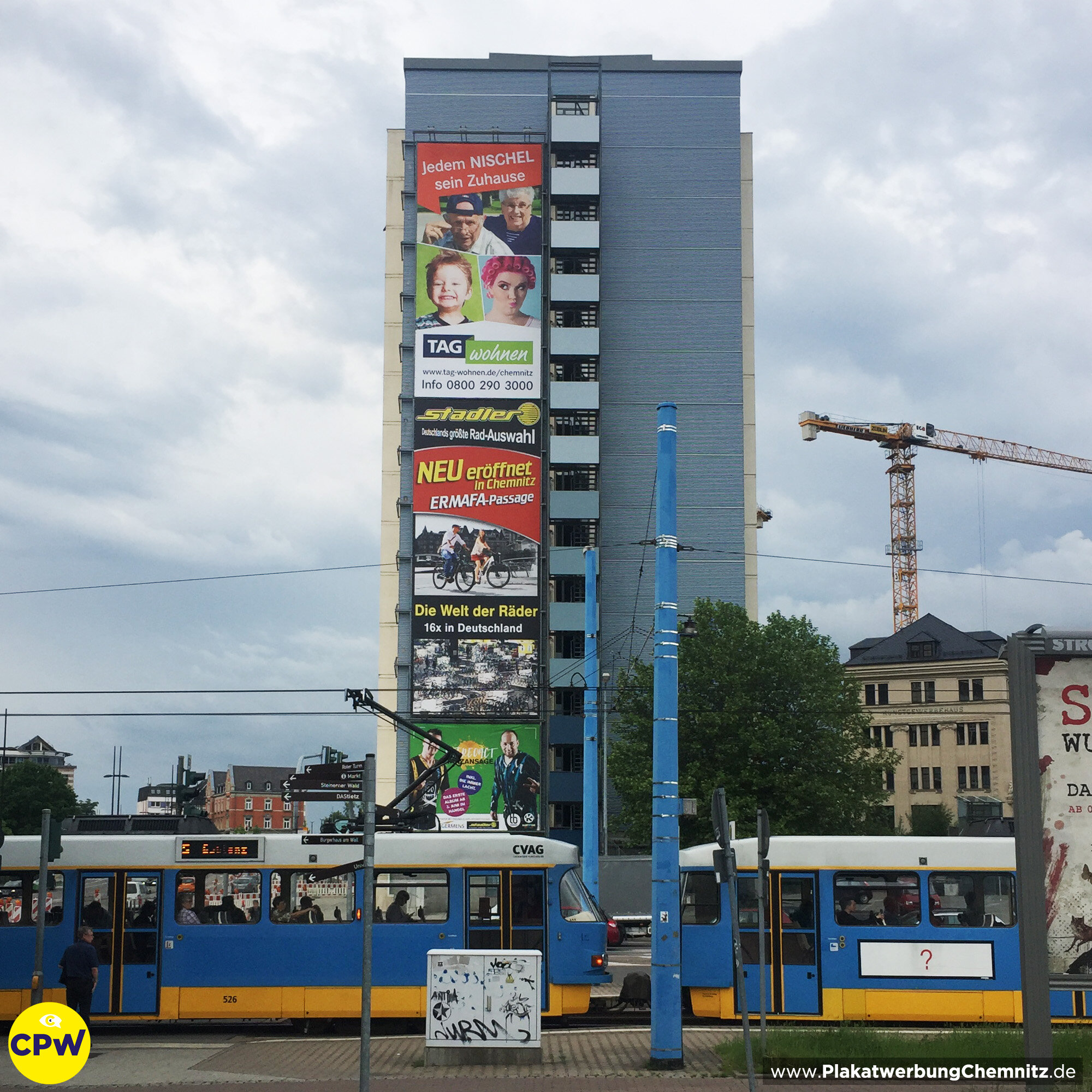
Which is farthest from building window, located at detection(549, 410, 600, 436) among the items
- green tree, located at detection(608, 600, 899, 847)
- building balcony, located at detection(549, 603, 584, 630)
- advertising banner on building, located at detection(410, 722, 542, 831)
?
green tree, located at detection(608, 600, 899, 847)

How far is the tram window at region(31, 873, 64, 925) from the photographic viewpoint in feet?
67.8

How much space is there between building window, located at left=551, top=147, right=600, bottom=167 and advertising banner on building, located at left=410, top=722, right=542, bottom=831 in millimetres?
28013

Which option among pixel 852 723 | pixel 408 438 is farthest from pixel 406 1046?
pixel 408 438

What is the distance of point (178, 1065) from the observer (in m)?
17.5

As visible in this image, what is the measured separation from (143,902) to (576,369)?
4954 cm

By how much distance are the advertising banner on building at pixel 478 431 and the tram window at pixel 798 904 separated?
40.5 metres

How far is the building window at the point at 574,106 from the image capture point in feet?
229

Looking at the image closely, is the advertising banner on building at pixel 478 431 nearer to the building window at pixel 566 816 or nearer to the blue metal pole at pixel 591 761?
the building window at pixel 566 816

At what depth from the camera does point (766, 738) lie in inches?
1842

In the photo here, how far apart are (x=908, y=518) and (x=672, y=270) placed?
6924 cm

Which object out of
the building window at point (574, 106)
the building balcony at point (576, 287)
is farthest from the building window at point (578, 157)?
the building balcony at point (576, 287)

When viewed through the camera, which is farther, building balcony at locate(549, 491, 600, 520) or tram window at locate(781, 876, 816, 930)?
building balcony at locate(549, 491, 600, 520)

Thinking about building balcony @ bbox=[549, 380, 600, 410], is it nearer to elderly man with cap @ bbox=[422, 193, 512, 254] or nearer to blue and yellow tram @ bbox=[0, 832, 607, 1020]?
elderly man with cap @ bbox=[422, 193, 512, 254]

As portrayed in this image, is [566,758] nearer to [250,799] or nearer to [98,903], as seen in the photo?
[98,903]
